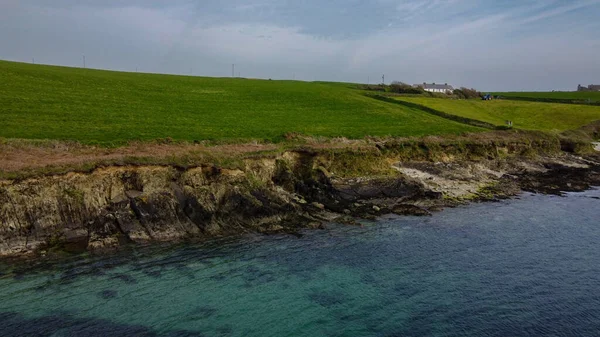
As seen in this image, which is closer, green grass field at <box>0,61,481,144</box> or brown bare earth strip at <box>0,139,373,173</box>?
brown bare earth strip at <box>0,139,373,173</box>

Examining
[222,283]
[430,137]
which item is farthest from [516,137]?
[222,283]

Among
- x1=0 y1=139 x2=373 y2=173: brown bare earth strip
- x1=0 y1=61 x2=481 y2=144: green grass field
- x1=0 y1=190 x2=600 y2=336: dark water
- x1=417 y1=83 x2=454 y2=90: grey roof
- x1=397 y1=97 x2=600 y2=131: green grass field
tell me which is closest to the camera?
x1=0 y1=190 x2=600 y2=336: dark water

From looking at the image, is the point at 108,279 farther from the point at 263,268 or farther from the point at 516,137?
the point at 516,137

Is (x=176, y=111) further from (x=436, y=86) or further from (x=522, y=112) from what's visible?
(x=436, y=86)

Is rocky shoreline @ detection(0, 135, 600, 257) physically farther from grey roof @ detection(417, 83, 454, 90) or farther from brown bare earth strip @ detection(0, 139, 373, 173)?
grey roof @ detection(417, 83, 454, 90)

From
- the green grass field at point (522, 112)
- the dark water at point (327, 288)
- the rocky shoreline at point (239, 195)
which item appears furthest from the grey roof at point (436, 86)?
the dark water at point (327, 288)


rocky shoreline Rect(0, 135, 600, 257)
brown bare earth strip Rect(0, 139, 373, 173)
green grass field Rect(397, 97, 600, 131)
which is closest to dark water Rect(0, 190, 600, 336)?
rocky shoreline Rect(0, 135, 600, 257)

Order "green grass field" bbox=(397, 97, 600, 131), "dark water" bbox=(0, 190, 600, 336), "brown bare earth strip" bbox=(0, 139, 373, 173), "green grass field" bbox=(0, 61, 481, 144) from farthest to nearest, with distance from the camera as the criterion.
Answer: "green grass field" bbox=(397, 97, 600, 131) < "green grass field" bbox=(0, 61, 481, 144) < "brown bare earth strip" bbox=(0, 139, 373, 173) < "dark water" bbox=(0, 190, 600, 336)
